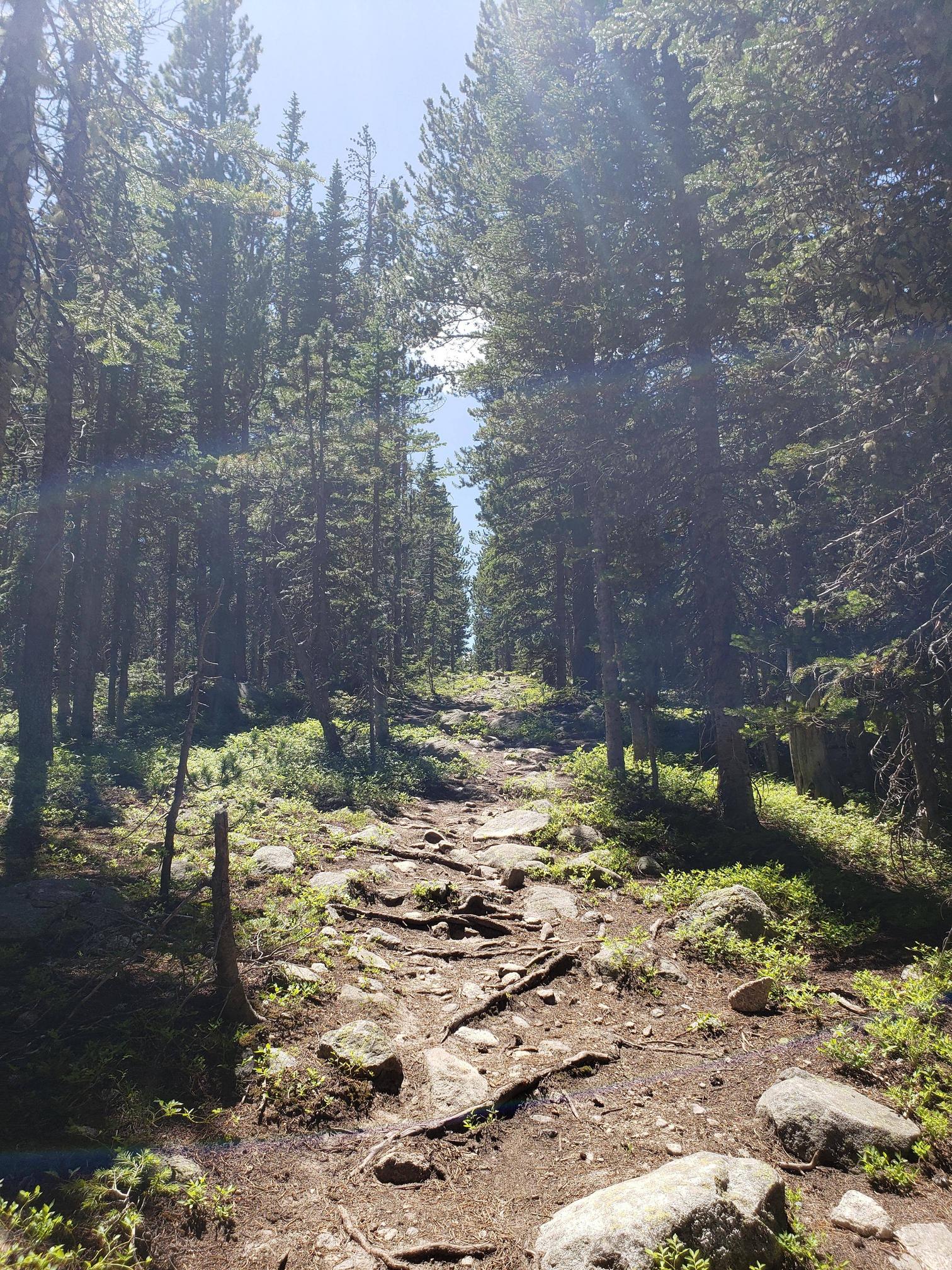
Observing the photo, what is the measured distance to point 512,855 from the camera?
35.8 ft

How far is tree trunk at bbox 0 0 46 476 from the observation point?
5.98m

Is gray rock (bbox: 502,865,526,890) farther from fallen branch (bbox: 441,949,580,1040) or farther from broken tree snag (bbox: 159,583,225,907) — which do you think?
broken tree snag (bbox: 159,583,225,907)

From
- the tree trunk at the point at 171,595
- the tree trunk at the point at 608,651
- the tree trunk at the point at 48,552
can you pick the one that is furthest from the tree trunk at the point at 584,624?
the tree trunk at the point at 48,552

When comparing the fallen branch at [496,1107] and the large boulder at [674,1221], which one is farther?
the fallen branch at [496,1107]

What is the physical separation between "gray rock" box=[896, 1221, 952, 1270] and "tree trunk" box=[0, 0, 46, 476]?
768cm

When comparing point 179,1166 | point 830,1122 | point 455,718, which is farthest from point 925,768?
point 455,718

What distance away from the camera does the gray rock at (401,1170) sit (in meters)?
4.04

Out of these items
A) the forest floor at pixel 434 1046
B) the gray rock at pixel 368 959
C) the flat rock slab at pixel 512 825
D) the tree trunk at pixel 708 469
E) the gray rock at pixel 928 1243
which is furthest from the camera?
the flat rock slab at pixel 512 825

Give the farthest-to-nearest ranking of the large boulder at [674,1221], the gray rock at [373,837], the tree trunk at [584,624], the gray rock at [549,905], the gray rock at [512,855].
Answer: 1. the tree trunk at [584,624]
2. the gray rock at [373,837]
3. the gray rock at [512,855]
4. the gray rock at [549,905]
5. the large boulder at [674,1221]

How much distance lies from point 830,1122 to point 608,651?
12.3 meters

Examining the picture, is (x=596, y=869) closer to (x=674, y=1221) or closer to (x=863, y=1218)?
(x=863, y=1218)

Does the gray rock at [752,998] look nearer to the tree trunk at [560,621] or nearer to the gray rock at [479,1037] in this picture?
the gray rock at [479,1037]

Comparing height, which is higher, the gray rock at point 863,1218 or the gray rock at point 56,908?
the gray rock at point 56,908

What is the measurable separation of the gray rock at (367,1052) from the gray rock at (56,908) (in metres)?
2.63
